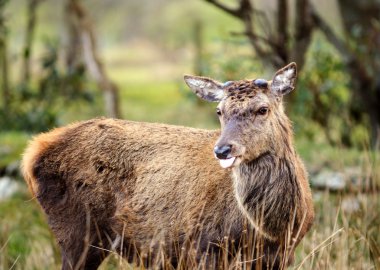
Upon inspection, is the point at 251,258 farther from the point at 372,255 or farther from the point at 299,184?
the point at 372,255

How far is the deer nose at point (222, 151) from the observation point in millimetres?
5484

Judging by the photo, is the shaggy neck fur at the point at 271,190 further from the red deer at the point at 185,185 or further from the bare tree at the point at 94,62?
the bare tree at the point at 94,62

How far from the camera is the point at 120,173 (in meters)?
6.71

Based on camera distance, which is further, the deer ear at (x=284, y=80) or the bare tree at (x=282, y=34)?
the bare tree at (x=282, y=34)

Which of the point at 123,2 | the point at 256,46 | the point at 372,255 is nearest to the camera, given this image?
the point at 372,255

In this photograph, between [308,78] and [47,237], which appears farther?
[308,78]

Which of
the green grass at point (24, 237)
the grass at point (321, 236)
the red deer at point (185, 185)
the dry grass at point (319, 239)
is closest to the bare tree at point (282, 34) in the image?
the grass at point (321, 236)

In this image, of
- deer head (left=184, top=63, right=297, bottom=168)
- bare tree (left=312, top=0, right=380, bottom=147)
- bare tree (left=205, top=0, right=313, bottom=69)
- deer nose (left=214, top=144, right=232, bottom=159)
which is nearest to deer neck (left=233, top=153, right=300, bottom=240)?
deer head (left=184, top=63, right=297, bottom=168)

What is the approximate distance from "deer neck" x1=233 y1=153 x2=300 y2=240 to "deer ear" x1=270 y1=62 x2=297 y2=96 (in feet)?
1.54

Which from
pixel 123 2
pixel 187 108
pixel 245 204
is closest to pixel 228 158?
pixel 245 204

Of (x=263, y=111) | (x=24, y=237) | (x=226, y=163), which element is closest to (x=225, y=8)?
(x=24, y=237)

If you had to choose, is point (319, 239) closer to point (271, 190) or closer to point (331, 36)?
point (271, 190)

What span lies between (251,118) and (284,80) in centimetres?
44

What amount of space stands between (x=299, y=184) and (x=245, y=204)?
0.40m
